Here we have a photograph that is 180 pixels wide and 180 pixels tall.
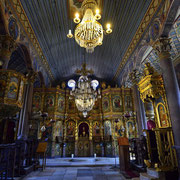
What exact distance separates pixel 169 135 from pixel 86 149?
9546mm

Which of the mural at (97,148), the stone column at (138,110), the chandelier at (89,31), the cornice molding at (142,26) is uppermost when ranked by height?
the cornice molding at (142,26)

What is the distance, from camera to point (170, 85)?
17.4 ft

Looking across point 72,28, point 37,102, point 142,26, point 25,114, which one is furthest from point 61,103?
point 142,26

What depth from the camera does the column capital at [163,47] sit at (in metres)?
5.90

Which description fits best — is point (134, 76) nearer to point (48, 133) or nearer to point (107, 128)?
point (107, 128)

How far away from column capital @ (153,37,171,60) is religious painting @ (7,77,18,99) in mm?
5850

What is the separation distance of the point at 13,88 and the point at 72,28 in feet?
19.7

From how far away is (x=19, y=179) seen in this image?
180 inches

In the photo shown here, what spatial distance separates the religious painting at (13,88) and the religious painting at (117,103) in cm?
1024

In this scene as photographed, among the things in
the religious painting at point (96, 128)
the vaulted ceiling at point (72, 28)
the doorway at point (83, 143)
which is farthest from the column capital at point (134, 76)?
the doorway at point (83, 143)

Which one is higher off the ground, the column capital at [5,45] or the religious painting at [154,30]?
the religious painting at [154,30]

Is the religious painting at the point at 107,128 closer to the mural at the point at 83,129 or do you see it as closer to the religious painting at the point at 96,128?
the religious painting at the point at 96,128

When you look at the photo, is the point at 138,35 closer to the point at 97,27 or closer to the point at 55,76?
the point at 97,27

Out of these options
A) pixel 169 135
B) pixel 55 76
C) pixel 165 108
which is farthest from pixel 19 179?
pixel 55 76
